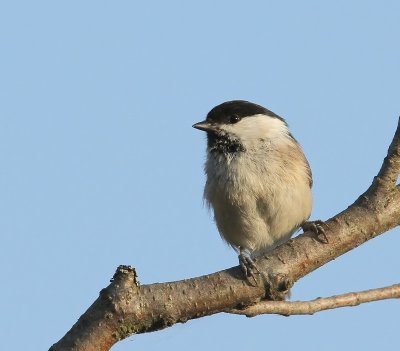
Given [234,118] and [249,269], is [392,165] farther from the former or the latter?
Result: [234,118]

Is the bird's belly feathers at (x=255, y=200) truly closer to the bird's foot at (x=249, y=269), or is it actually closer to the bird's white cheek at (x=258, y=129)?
the bird's white cheek at (x=258, y=129)

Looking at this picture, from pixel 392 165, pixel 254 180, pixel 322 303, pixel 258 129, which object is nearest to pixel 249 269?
pixel 322 303

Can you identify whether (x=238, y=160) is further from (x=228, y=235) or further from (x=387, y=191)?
(x=387, y=191)

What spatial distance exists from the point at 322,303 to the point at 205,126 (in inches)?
129

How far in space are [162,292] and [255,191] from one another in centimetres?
298

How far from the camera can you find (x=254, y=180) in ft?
19.7

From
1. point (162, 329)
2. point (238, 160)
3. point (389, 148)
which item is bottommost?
point (162, 329)

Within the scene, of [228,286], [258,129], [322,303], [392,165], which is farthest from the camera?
[258,129]

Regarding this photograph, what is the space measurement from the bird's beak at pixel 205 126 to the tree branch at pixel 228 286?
8.97 feet

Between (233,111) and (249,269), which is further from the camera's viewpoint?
(233,111)

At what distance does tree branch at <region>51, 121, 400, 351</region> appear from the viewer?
296 cm

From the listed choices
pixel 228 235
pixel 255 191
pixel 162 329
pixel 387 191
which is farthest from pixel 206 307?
pixel 228 235

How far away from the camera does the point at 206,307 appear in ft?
10.8

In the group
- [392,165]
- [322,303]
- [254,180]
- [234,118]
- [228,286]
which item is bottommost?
[322,303]
